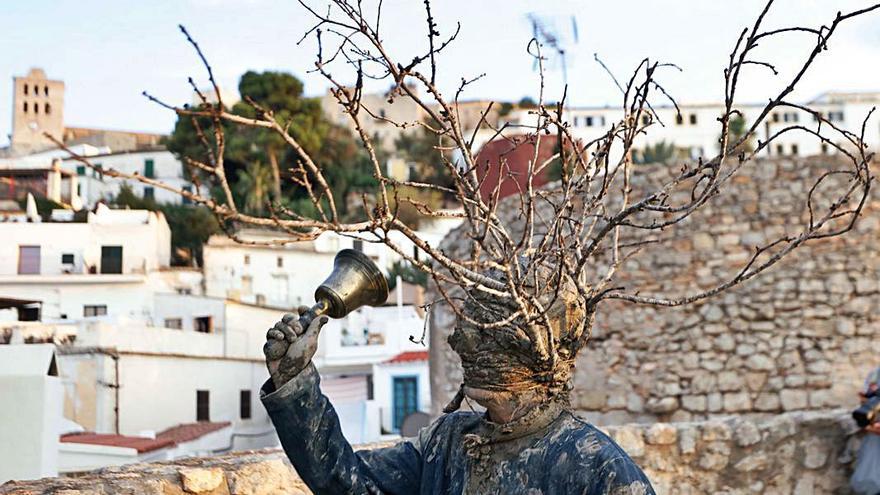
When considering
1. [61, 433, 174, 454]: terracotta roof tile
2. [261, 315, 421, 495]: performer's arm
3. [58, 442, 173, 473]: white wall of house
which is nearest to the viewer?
[261, 315, 421, 495]: performer's arm

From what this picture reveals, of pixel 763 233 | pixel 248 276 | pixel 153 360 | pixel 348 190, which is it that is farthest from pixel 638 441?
pixel 348 190

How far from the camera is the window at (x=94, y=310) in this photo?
2081 centimetres

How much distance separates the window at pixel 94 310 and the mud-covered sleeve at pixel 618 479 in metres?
19.8

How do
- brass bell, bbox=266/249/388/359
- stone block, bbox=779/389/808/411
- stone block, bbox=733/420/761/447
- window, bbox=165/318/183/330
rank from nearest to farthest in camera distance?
brass bell, bbox=266/249/388/359 → stone block, bbox=733/420/761/447 → stone block, bbox=779/389/808/411 → window, bbox=165/318/183/330

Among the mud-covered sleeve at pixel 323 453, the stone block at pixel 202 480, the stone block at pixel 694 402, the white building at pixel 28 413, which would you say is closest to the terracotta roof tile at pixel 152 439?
the white building at pixel 28 413

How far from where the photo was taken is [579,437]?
227 cm

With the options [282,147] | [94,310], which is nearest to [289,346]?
[94,310]

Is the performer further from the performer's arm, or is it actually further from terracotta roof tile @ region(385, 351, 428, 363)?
terracotta roof tile @ region(385, 351, 428, 363)

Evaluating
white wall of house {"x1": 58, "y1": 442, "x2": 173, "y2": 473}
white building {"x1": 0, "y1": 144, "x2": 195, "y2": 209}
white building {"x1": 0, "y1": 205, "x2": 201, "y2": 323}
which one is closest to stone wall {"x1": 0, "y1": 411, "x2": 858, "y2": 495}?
white wall of house {"x1": 58, "y1": 442, "x2": 173, "y2": 473}

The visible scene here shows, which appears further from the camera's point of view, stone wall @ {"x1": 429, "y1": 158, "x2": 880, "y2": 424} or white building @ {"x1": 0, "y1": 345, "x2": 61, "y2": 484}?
stone wall @ {"x1": 429, "y1": 158, "x2": 880, "y2": 424}

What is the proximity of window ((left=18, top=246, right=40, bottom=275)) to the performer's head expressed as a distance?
1556 cm

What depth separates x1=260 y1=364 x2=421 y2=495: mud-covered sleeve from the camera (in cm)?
229

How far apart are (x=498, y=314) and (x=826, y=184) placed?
26.0 ft

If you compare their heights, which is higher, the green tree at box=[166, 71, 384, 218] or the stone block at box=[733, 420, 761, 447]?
the green tree at box=[166, 71, 384, 218]
